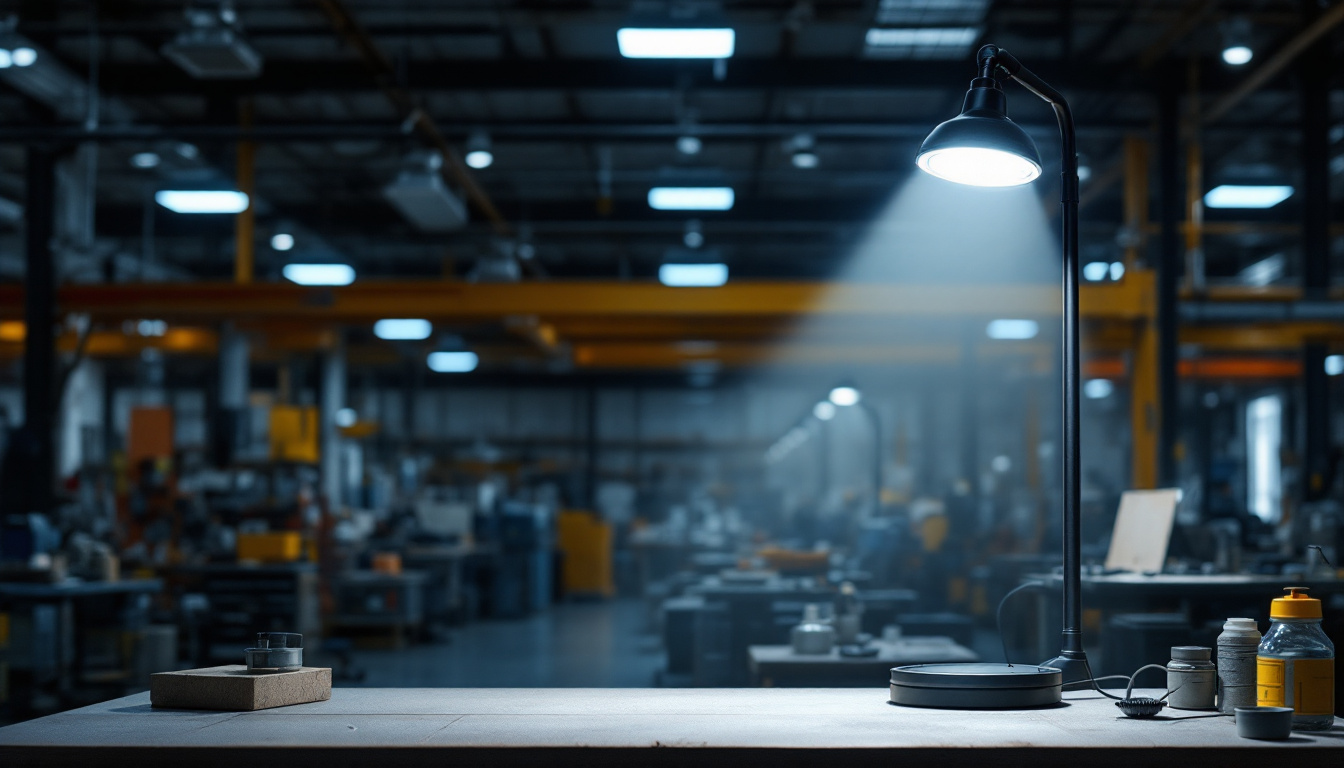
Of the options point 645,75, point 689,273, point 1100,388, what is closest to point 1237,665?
point 645,75

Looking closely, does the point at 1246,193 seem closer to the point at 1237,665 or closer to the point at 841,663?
the point at 841,663

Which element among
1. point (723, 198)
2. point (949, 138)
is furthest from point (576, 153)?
point (949, 138)

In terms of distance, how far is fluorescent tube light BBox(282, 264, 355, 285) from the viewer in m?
14.8

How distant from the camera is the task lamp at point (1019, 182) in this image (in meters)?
2.20

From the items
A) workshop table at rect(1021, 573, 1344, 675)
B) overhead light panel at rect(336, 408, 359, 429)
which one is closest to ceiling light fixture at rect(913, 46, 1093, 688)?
workshop table at rect(1021, 573, 1344, 675)

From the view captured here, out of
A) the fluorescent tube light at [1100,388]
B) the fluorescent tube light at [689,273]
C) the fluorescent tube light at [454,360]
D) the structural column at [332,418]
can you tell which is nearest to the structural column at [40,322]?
the structural column at [332,418]

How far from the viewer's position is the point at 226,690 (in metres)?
2.14

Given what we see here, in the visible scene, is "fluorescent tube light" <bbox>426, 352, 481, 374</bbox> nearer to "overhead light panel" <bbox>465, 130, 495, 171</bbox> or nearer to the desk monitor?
"overhead light panel" <bbox>465, 130, 495, 171</bbox>

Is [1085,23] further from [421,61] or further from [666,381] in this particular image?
[666,381]

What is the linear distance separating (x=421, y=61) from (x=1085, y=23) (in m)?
4.80

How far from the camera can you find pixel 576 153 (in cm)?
1220

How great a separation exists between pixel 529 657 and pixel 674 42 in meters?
5.18

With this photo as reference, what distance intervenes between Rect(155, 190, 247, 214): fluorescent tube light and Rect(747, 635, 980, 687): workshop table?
22.1ft

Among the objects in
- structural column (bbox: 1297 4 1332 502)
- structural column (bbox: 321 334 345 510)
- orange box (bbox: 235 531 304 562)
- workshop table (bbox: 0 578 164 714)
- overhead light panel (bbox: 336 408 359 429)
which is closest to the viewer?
workshop table (bbox: 0 578 164 714)
